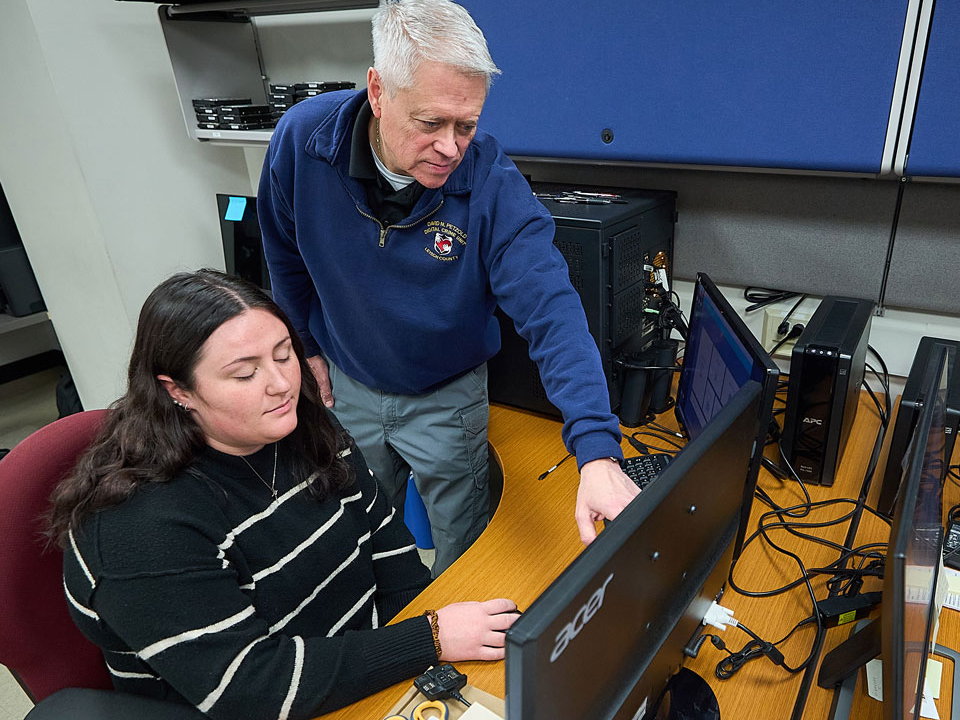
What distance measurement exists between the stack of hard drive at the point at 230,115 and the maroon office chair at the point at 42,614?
4.54 ft

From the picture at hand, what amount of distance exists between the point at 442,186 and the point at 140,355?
597mm

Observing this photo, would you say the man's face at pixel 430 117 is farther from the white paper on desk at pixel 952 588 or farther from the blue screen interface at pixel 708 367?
the white paper on desk at pixel 952 588

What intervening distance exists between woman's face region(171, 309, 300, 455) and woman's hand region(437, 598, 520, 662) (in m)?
0.36

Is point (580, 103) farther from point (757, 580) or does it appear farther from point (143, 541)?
point (143, 541)

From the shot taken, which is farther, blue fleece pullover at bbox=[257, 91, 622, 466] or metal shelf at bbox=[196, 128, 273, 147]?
metal shelf at bbox=[196, 128, 273, 147]

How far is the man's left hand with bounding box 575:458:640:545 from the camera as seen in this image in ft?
3.03

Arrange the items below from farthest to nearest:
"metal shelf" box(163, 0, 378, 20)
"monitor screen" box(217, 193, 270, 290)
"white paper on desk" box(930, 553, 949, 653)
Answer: "monitor screen" box(217, 193, 270, 290) → "metal shelf" box(163, 0, 378, 20) → "white paper on desk" box(930, 553, 949, 653)

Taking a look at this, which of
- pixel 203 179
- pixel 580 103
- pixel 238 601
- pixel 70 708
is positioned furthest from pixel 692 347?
pixel 203 179

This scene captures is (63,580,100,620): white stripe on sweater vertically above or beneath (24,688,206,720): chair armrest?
above

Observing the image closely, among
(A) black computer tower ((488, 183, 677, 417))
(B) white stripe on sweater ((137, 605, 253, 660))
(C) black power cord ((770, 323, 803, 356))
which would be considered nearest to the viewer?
(B) white stripe on sweater ((137, 605, 253, 660))

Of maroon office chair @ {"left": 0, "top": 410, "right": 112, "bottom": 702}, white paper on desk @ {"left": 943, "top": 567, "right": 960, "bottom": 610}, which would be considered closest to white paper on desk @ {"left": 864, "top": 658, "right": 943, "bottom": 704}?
white paper on desk @ {"left": 943, "top": 567, "right": 960, "bottom": 610}

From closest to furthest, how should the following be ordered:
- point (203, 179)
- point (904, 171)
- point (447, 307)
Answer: point (904, 171)
point (447, 307)
point (203, 179)

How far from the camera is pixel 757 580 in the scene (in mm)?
1077

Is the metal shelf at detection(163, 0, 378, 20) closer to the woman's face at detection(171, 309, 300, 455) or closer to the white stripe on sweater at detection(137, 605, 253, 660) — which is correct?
the woman's face at detection(171, 309, 300, 455)
